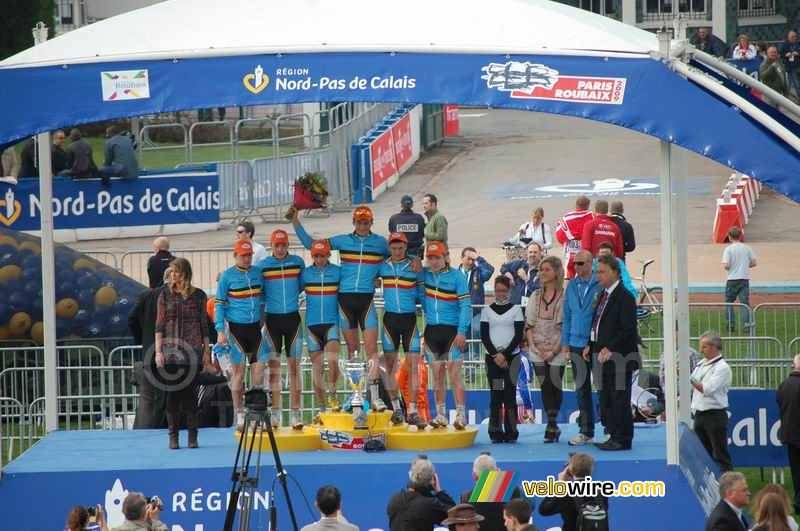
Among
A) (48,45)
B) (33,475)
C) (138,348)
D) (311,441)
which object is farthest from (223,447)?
(48,45)

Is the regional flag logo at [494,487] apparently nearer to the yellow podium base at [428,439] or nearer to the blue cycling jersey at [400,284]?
the yellow podium base at [428,439]

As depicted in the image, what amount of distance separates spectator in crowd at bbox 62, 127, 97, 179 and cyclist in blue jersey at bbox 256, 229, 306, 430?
11.8 metres

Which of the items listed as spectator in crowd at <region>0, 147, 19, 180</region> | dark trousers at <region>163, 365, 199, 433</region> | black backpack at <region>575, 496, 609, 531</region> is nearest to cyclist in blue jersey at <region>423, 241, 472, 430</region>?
dark trousers at <region>163, 365, 199, 433</region>

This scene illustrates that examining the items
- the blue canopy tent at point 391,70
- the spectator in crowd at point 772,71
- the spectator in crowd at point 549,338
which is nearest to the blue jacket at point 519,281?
the spectator in crowd at point 549,338

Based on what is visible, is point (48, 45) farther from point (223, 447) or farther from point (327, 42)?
point (223, 447)

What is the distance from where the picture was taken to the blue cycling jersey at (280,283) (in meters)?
12.4

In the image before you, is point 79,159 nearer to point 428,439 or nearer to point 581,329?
point 428,439

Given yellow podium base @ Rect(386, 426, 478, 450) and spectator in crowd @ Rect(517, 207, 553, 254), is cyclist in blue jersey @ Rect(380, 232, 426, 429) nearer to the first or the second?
yellow podium base @ Rect(386, 426, 478, 450)

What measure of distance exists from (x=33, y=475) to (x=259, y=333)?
2.38 metres

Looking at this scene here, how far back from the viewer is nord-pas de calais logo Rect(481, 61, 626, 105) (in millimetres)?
10719

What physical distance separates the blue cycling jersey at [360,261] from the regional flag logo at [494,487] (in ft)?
9.75

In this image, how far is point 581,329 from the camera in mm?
12023

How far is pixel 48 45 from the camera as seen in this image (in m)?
11.7

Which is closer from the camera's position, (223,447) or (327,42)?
(327,42)
